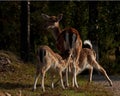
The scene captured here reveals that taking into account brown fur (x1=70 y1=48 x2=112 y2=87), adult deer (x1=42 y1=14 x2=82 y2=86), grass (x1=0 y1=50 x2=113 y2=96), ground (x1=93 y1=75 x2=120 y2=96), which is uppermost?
adult deer (x1=42 y1=14 x2=82 y2=86)

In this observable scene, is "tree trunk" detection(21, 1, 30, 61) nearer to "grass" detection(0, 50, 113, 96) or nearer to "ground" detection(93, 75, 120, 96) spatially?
"grass" detection(0, 50, 113, 96)

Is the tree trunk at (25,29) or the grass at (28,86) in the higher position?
the tree trunk at (25,29)

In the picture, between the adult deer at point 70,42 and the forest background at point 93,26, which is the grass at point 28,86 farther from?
the forest background at point 93,26

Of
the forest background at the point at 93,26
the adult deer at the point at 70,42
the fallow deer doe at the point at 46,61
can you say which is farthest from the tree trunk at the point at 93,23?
the fallow deer doe at the point at 46,61

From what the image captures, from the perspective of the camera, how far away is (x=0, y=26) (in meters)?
26.1

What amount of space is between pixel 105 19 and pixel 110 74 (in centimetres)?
260

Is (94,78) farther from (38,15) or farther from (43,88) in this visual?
(38,15)

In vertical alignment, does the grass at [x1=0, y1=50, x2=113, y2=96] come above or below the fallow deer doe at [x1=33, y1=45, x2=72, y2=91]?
below

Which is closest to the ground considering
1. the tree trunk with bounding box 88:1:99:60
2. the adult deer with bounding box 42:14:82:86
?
the adult deer with bounding box 42:14:82:86

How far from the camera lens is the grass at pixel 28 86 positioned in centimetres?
1253

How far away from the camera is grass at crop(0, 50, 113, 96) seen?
1253 cm

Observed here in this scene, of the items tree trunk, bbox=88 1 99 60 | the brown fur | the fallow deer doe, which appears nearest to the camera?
the fallow deer doe

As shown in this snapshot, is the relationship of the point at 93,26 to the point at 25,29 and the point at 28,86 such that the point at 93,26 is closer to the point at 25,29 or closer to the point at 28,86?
the point at 25,29

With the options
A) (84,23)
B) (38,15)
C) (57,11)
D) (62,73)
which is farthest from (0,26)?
(62,73)
